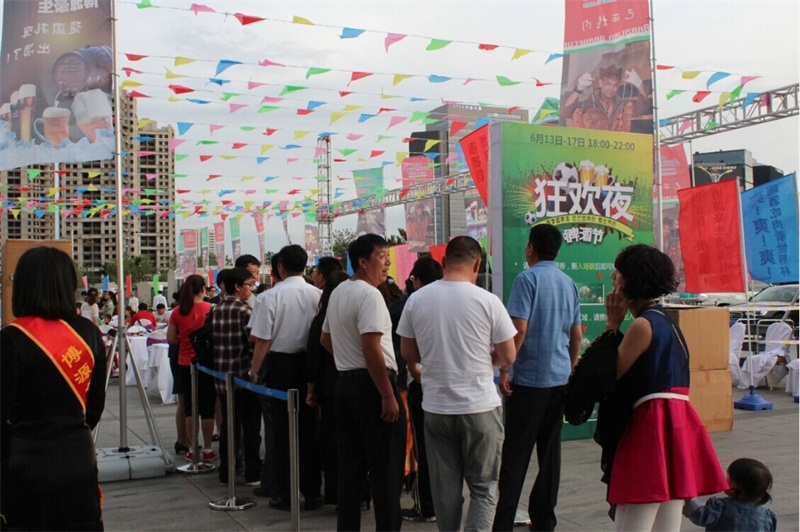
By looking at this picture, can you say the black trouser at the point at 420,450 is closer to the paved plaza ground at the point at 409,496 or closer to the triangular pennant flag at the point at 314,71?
the paved plaza ground at the point at 409,496

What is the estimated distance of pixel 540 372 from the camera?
472cm

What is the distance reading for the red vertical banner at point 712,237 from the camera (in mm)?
9250

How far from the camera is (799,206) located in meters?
10.4

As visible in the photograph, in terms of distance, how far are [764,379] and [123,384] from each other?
29.9ft

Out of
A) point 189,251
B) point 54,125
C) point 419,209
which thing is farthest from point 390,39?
point 189,251

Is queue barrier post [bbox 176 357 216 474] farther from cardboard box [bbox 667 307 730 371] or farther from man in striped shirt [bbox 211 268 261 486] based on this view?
cardboard box [bbox 667 307 730 371]

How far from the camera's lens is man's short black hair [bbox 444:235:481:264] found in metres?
3.93

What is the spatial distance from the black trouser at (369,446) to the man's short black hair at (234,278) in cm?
247

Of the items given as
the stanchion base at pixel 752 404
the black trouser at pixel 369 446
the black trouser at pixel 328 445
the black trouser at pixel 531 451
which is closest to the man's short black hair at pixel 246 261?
the black trouser at pixel 328 445

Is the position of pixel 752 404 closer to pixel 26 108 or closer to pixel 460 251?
pixel 460 251

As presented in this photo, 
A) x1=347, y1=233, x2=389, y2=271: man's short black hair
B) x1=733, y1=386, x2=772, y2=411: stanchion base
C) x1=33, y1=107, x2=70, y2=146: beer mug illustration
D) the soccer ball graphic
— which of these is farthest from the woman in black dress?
x1=733, y1=386, x2=772, y2=411: stanchion base

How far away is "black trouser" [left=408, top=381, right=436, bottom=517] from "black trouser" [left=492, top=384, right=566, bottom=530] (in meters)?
0.67

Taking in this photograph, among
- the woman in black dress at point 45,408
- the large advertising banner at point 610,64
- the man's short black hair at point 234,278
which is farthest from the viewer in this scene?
the large advertising banner at point 610,64

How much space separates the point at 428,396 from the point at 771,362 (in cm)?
861
